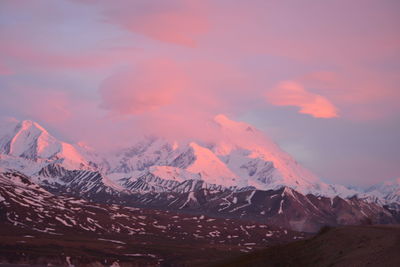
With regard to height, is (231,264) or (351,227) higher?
(351,227)

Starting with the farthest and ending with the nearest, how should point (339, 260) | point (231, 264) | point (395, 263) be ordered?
point (231, 264) → point (339, 260) → point (395, 263)

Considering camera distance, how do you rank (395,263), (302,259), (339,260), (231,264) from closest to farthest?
(395,263), (339,260), (302,259), (231,264)

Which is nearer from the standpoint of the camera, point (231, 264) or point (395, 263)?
point (395, 263)

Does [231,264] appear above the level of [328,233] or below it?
below

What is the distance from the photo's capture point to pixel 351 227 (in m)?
113

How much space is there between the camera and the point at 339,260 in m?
100

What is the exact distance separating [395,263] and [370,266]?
3.65m

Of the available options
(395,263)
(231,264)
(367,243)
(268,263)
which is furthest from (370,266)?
(231,264)

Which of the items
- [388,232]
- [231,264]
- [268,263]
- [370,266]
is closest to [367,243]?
[388,232]

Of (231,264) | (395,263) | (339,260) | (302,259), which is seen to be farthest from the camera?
(231,264)

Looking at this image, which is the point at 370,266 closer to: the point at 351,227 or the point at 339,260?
the point at 339,260

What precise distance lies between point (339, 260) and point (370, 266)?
8.91m

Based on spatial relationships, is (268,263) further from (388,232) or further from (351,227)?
(388,232)

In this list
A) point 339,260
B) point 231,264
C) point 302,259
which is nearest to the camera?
point 339,260
